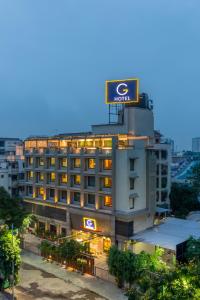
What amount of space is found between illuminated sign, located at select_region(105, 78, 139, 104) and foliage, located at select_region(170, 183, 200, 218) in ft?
111

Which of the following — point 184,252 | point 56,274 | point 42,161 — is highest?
point 42,161

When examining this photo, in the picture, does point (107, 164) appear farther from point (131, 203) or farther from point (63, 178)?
point (63, 178)

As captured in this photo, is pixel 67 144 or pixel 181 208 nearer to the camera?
pixel 67 144

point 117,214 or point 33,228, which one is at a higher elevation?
point 117,214

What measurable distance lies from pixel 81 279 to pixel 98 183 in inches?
648

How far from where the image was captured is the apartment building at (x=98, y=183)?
54.6 metres

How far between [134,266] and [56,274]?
1368 centimetres

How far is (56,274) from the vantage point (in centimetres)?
4834

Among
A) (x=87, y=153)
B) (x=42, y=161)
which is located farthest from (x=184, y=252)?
(x=42, y=161)

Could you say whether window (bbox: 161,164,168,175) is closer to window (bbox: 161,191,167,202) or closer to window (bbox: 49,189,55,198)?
window (bbox: 161,191,167,202)

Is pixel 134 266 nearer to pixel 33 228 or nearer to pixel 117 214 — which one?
pixel 117 214

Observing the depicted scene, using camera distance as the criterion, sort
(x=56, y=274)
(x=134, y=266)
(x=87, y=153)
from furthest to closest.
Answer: (x=87, y=153)
(x=56, y=274)
(x=134, y=266)

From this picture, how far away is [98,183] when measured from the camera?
186ft

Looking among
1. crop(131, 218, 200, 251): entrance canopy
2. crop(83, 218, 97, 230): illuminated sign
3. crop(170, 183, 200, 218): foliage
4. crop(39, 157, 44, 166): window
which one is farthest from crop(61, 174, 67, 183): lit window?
crop(170, 183, 200, 218): foliage
